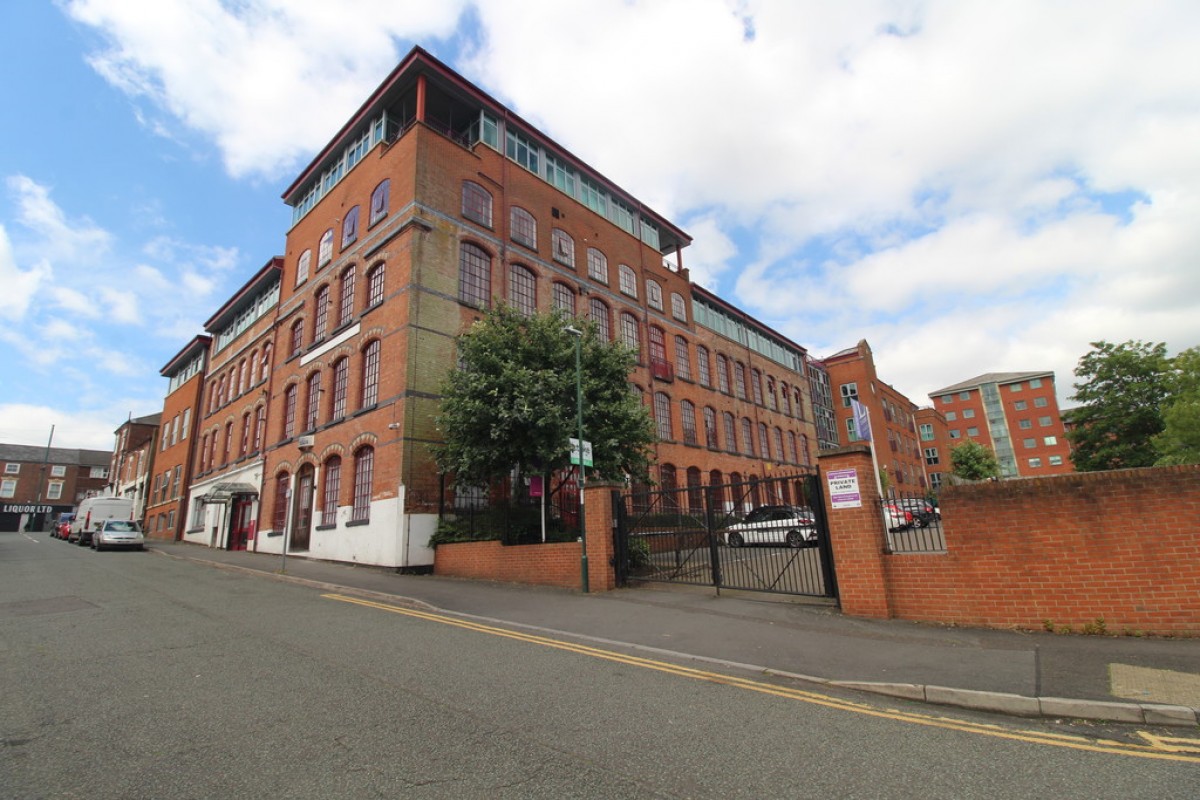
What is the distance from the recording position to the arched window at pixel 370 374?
19.2 meters

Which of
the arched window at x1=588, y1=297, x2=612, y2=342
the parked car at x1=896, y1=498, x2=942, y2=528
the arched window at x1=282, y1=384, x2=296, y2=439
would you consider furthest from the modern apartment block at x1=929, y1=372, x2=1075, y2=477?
the arched window at x1=282, y1=384, x2=296, y2=439

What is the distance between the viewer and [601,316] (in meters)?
26.5

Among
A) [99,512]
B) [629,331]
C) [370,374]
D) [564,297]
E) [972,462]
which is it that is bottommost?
[99,512]

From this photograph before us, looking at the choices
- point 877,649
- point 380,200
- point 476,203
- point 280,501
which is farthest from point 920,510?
point 280,501

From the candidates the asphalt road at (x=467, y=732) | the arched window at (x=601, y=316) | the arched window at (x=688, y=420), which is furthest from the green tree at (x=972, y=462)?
the asphalt road at (x=467, y=732)

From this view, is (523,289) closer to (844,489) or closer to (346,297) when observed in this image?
(346,297)

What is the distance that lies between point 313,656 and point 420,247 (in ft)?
49.9

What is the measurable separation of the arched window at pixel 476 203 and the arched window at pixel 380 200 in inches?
110

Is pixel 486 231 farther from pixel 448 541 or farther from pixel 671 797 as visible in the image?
pixel 671 797

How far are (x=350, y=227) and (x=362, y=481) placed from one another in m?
10.9

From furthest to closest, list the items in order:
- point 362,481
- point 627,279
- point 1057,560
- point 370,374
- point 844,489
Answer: point 627,279 → point 370,374 → point 362,481 → point 844,489 → point 1057,560

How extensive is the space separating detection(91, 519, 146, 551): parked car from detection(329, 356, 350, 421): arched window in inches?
521

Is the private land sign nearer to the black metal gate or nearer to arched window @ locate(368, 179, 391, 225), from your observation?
the black metal gate

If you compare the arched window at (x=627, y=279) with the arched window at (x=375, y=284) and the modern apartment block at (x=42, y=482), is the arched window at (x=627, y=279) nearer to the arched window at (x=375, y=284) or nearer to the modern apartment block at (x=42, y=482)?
the arched window at (x=375, y=284)
